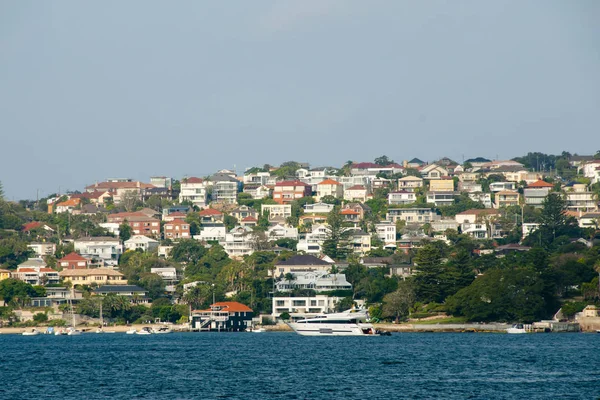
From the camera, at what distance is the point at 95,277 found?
432 feet

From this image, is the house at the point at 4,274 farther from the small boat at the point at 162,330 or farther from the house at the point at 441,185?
the house at the point at 441,185

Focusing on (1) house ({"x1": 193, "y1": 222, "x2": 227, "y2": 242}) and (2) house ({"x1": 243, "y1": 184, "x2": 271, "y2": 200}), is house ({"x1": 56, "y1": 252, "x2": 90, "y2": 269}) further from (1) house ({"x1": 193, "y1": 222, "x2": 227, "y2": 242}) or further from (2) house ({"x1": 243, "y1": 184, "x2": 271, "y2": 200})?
(2) house ({"x1": 243, "y1": 184, "x2": 271, "y2": 200})

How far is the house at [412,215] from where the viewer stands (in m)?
164

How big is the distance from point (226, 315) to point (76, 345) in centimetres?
2493

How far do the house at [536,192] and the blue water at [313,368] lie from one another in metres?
75.4

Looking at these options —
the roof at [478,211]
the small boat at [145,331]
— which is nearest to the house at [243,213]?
the roof at [478,211]

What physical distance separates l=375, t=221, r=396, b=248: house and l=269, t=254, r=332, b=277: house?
21237 mm

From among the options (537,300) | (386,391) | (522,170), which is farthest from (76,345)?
(522,170)

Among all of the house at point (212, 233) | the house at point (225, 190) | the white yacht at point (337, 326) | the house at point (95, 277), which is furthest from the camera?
the house at point (225, 190)

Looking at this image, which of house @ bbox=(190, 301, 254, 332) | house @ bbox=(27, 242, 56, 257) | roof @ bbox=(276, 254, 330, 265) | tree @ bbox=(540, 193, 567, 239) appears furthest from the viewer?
house @ bbox=(27, 242, 56, 257)

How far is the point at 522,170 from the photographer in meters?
188

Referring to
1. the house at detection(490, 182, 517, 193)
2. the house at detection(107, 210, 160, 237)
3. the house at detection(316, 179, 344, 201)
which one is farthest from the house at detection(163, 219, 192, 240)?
the house at detection(490, 182, 517, 193)

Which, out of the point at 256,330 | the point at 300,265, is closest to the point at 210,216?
the point at 300,265

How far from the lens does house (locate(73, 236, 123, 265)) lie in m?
148
